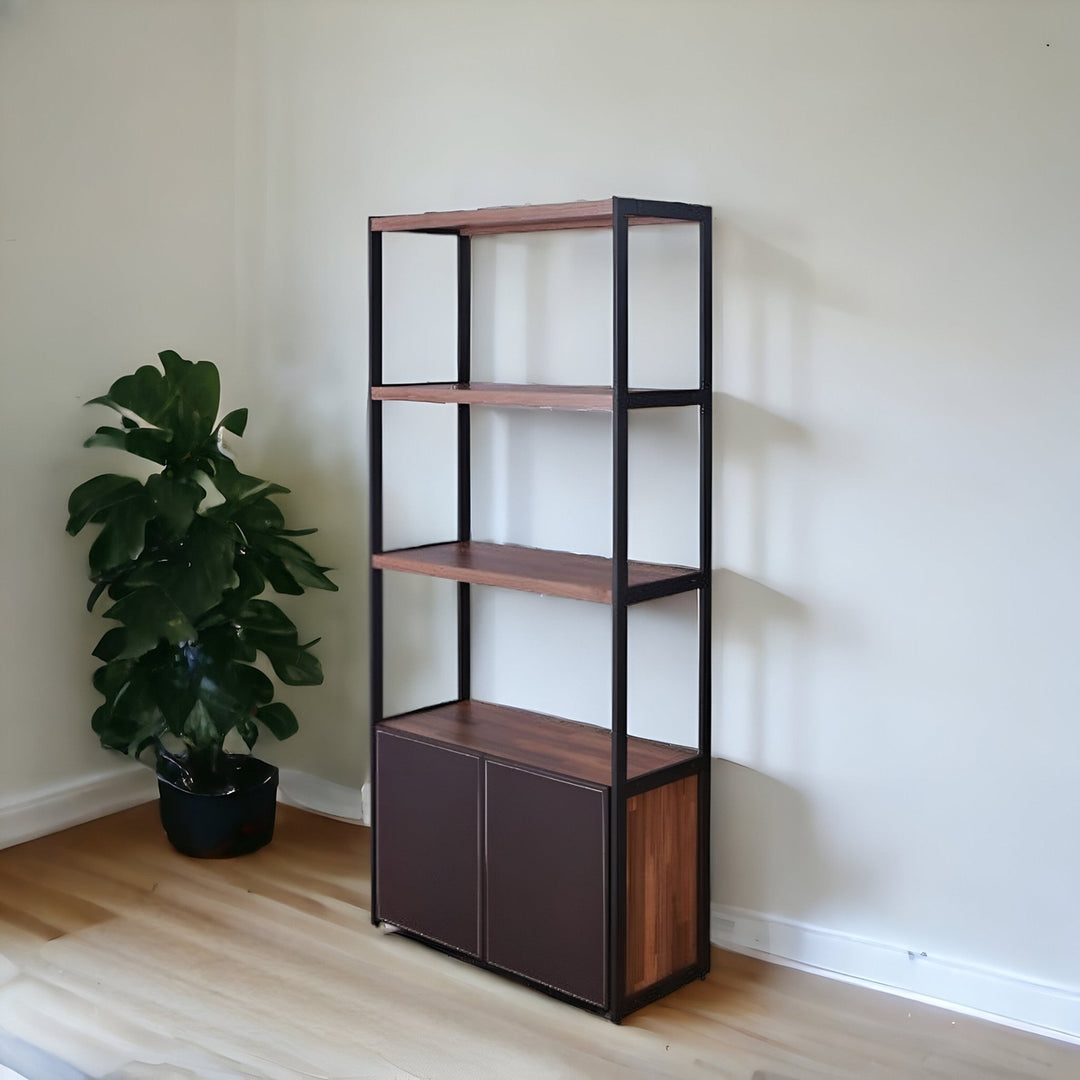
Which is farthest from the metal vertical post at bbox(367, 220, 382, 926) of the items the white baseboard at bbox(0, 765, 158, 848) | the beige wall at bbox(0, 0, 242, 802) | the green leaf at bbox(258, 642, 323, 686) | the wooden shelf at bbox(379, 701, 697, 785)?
the white baseboard at bbox(0, 765, 158, 848)

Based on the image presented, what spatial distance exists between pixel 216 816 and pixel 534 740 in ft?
3.18

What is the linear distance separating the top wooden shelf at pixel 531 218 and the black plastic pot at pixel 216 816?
1498mm

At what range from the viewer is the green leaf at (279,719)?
3480 millimetres

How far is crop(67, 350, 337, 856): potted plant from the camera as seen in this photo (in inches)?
126

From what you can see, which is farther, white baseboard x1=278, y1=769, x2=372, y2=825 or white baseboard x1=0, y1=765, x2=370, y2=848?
white baseboard x1=278, y1=769, x2=372, y2=825

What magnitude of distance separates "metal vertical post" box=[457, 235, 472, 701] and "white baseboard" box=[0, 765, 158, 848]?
1141 mm

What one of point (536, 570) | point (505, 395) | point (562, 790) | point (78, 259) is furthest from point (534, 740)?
point (78, 259)

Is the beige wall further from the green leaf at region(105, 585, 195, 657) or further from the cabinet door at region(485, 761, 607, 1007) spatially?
the cabinet door at region(485, 761, 607, 1007)

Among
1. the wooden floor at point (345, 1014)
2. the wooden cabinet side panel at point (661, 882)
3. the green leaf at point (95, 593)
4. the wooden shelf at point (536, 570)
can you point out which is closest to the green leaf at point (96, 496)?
the green leaf at point (95, 593)

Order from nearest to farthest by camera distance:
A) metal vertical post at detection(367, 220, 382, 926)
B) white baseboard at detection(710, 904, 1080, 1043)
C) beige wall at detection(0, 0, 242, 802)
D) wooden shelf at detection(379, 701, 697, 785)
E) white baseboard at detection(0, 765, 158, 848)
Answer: white baseboard at detection(710, 904, 1080, 1043)
wooden shelf at detection(379, 701, 697, 785)
metal vertical post at detection(367, 220, 382, 926)
beige wall at detection(0, 0, 242, 802)
white baseboard at detection(0, 765, 158, 848)

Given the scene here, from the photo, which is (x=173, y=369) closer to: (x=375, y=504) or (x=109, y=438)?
(x=109, y=438)

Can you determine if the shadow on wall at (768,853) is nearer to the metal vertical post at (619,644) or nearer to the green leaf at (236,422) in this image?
the metal vertical post at (619,644)

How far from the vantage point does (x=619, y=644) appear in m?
2.56

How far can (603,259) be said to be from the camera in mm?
2947
